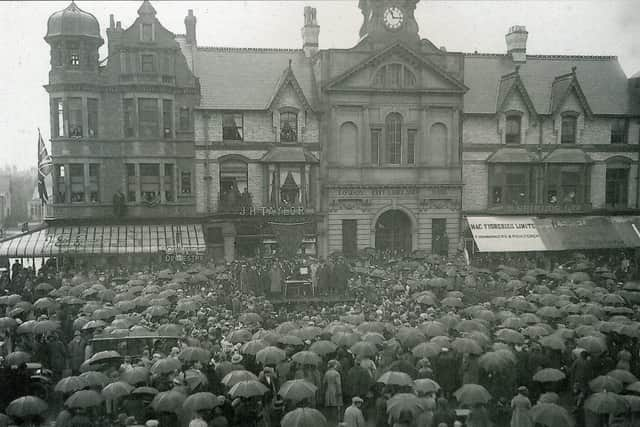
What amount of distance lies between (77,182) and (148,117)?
21.0ft

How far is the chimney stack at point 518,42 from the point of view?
4534 cm

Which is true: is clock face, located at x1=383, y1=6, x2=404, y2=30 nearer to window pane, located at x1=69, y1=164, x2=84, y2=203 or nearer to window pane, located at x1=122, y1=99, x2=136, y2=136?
window pane, located at x1=122, y1=99, x2=136, y2=136

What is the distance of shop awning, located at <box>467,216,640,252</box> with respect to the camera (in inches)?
1555

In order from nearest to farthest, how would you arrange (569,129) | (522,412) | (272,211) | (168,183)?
1. (522,412)
2. (272,211)
3. (168,183)
4. (569,129)

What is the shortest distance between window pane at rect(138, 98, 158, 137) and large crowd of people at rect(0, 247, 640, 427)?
14071 mm

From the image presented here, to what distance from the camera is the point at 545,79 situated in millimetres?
44906

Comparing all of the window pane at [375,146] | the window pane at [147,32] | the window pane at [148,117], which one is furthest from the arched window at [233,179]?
the window pane at [147,32]

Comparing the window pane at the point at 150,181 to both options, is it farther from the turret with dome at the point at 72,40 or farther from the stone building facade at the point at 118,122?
the turret with dome at the point at 72,40

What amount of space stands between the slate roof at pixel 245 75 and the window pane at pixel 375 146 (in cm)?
509

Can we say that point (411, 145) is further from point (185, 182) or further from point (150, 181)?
point (150, 181)

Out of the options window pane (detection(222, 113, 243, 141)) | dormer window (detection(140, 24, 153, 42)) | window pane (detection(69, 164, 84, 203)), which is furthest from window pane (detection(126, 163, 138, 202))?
dormer window (detection(140, 24, 153, 42))

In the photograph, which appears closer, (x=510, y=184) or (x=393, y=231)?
(x=393, y=231)

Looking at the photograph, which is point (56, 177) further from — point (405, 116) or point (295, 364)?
point (295, 364)

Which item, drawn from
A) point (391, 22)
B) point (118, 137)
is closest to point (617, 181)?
point (391, 22)
